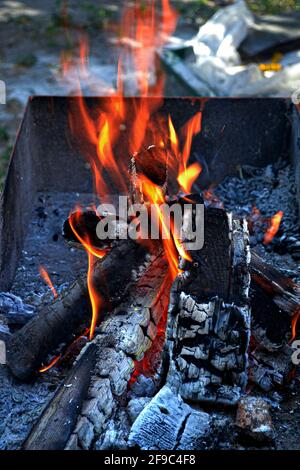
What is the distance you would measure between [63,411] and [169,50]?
413cm

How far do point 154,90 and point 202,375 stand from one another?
4.18 meters

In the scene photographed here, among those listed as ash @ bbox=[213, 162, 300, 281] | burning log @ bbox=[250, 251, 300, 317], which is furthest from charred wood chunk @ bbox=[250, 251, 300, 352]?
ash @ bbox=[213, 162, 300, 281]

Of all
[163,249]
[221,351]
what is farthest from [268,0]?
[221,351]

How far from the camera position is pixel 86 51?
758cm

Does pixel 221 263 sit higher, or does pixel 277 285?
pixel 221 263

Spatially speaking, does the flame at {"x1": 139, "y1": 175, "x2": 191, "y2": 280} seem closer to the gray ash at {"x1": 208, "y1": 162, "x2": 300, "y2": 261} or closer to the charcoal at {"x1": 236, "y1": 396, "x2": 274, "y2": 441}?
the charcoal at {"x1": 236, "y1": 396, "x2": 274, "y2": 441}

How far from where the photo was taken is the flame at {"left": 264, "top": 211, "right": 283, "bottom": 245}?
395 centimetres

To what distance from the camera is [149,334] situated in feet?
9.58

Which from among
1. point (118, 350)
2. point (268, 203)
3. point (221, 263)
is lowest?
point (118, 350)

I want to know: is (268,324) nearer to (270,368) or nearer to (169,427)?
(270,368)

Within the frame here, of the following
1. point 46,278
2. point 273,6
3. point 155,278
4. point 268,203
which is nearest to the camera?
point 155,278

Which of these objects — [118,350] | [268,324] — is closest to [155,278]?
[118,350]

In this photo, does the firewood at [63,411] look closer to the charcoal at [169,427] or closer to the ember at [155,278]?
the ember at [155,278]

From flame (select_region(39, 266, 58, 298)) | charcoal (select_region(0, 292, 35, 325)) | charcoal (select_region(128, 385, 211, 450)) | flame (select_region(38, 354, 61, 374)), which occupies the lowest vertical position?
charcoal (select_region(128, 385, 211, 450))
